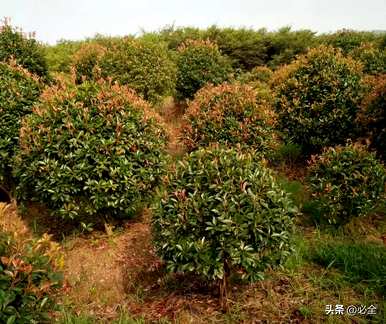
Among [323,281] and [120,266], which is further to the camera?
[120,266]

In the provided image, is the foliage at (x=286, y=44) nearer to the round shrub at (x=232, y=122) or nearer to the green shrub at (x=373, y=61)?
the green shrub at (x=373, y=61)

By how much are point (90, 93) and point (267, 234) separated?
10.2ft

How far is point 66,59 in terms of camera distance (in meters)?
14.2

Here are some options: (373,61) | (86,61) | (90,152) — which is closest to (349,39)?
(373,61)

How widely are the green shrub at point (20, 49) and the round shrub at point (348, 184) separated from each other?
6.25 meters

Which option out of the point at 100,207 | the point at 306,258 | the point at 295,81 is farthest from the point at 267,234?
→ the point at 295,81

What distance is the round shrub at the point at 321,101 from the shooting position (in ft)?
23.1

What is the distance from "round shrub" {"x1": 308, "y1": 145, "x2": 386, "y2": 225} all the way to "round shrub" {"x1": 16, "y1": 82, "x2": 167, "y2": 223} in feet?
7.09

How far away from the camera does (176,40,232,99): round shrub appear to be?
1032 cm

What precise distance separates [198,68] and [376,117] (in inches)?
198

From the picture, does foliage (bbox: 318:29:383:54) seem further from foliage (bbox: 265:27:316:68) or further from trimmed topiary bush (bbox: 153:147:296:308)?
trimmed topiary bush (bbox: 153:147:296:308)

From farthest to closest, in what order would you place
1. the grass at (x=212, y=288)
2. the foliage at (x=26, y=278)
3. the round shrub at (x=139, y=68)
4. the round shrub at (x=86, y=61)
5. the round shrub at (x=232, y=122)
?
the round shrub at (x=86, y=61), the round shrub at (x=139, y=68), the round shrub at (x=232, y=122), the grass at (x=212, y=288), the foliage at (x=26, y=278)

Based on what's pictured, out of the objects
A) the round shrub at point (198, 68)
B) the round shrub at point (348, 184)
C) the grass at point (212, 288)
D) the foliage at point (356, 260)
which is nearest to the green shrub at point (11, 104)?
the grass at point (212, 288)

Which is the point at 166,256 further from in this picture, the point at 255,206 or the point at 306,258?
the point at 306,258
